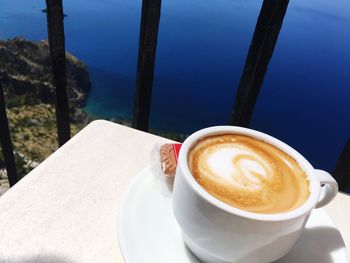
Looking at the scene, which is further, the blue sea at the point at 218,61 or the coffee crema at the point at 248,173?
the blue sea at the point at 218,61

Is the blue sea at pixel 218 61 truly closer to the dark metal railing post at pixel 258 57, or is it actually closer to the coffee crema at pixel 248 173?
the dark metal railing post at pixel 258 57

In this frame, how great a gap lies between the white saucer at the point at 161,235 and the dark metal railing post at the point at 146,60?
42 centimetres

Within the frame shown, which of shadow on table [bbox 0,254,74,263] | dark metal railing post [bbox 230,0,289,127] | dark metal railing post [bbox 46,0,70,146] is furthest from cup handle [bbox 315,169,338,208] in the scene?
dark metal railing post [bbox 46,0,70,146]

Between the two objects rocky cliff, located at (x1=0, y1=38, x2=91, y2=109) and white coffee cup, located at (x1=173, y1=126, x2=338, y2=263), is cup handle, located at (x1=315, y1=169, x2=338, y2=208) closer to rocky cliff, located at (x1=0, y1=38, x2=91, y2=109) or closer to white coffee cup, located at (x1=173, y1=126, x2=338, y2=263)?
white coffee cup, located at (x1=173, y1=126, x2=338, y2=263)

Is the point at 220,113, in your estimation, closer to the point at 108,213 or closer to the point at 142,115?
the point at 142,115

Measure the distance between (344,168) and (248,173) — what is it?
0.52m

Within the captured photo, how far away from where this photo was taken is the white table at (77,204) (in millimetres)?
384

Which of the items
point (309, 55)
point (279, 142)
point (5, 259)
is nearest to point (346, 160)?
point (279, 142)

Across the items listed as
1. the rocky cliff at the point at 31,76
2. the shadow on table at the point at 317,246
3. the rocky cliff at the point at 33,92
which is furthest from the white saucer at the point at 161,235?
the rocky cliff at the point at 31,76

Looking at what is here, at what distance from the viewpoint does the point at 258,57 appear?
75 cm

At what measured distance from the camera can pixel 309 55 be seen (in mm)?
4398

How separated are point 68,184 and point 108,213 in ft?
0.26

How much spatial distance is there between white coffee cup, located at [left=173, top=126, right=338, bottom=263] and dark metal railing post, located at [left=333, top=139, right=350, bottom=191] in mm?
459

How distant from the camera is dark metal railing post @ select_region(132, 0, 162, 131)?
2.36ft
